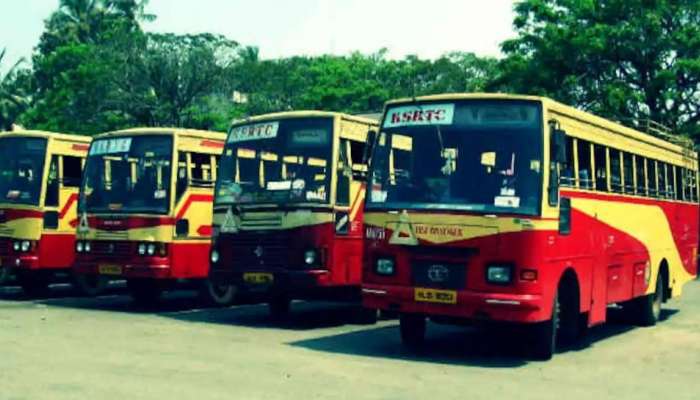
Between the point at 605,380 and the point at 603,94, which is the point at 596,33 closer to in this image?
the point at 603,94

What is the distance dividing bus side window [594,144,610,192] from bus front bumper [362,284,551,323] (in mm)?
2562

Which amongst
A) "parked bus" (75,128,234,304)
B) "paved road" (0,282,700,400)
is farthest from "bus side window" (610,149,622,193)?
"parked bus" (75,128,234,304)

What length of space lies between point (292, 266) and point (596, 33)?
72.1ft

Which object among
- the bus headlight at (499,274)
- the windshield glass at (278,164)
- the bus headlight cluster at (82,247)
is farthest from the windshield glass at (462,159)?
the bus headlight cluster at (82,247)

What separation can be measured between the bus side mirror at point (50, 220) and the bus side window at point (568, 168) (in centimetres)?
997

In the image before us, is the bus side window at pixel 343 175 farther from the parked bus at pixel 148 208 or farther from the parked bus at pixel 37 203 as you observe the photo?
the parked bus at pixel 37 203

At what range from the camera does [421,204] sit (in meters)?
11.0

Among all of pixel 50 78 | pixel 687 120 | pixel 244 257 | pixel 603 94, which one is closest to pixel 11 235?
pixel 244 257

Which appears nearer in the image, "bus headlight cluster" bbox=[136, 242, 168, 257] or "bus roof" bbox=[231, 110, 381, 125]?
"bus roof" bbox=[231, 110, 381, 125]

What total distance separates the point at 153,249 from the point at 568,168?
7124mm

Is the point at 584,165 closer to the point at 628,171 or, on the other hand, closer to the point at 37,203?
the point at 628,171

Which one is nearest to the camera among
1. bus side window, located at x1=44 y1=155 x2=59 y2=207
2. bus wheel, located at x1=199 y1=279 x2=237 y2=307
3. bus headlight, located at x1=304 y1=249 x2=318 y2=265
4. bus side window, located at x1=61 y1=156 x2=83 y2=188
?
bus headlight, located at x1=304 y1=249 x2=318 y2=265

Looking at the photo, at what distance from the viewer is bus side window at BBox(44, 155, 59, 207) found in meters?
17.9

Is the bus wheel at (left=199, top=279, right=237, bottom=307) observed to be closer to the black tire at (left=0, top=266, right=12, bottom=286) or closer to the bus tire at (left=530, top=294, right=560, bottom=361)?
the black tire at (left=0, top=266, right=12, bottom=286)
